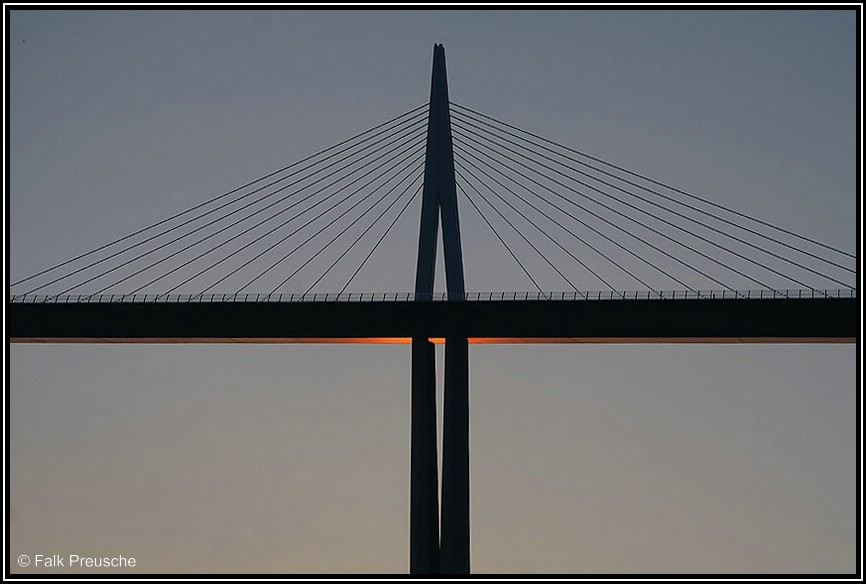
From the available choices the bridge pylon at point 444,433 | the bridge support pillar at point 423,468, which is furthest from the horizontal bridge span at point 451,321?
the bridge support pillar at point 423,468

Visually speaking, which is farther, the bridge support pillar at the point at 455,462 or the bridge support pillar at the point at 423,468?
the bridge support pillar at the point at 423,468

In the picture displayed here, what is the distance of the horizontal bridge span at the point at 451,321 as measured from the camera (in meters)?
39.0

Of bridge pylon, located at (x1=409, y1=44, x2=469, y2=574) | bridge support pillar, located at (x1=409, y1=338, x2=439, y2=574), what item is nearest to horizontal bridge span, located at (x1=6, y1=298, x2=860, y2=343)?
bridge pylon, located at (x1=409, y1=44, x2=469, y2=574)

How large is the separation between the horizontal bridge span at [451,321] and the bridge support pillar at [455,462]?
664mm

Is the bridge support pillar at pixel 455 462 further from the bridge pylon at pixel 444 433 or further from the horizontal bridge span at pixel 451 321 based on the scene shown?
the horizontal bridge span at pixel 451 321

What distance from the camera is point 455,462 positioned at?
38.4 m

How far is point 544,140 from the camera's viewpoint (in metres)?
44.2

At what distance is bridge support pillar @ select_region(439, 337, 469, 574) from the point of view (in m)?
37.5

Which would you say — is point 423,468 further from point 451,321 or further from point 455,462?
point 451,321

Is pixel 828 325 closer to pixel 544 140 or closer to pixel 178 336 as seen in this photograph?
pixel 544 140

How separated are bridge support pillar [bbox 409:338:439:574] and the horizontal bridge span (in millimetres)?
917

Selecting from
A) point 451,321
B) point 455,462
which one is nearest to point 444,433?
point 455,462

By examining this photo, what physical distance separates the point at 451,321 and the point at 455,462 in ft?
10.5

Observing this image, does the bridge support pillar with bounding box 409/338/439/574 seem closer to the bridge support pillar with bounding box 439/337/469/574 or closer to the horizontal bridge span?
the bridge support pillar with bounding box 439/337/469/574
